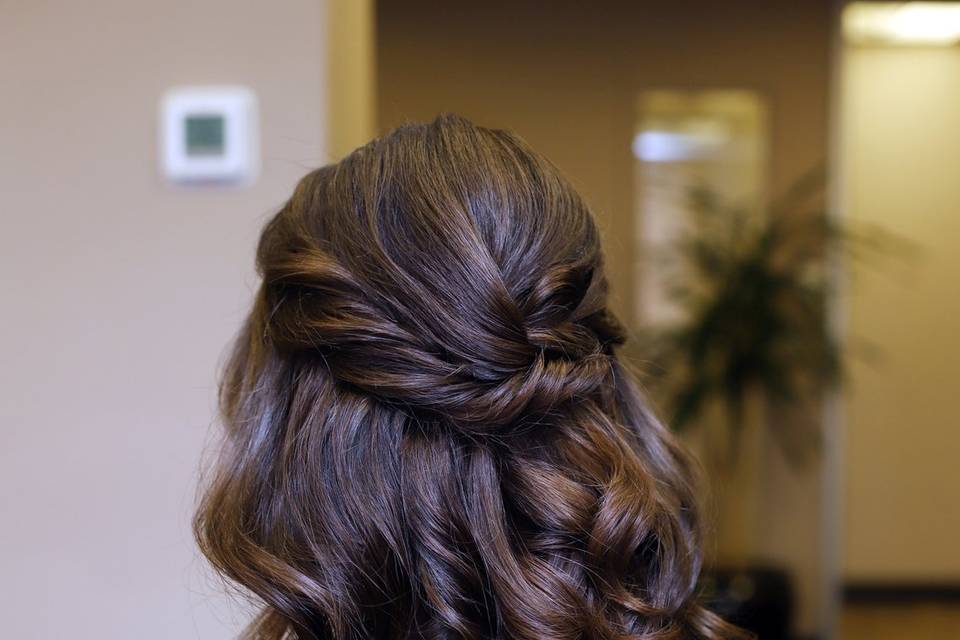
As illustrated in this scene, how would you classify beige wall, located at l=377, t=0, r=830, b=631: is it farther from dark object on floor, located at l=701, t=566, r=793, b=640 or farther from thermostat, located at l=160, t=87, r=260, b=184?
thermostat, located at l=160, t=87, r=260, b=184

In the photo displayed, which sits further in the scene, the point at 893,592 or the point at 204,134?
the point at 893,592

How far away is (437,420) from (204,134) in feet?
2.40

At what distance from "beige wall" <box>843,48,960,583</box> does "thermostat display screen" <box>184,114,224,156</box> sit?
8.88ft

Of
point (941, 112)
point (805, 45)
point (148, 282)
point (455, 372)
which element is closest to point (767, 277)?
point (941, 112)

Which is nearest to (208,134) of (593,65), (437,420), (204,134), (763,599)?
(204,134)

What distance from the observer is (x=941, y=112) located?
10.1 feet

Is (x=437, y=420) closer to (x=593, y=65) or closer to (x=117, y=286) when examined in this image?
(x=117, y=286)

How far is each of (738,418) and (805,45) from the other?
1.54 meters

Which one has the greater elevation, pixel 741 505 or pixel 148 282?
pixel 148 282

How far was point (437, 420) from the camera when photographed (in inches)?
26.6

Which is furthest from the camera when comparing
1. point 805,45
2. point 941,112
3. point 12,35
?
point 805,45

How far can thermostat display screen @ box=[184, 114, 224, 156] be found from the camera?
121 cm

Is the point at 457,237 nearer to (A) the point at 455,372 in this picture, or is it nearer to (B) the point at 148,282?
(A) the point at 455,372

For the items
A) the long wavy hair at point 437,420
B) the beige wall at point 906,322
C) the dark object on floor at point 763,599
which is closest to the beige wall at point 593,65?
the dark object on floor at point 763,599
